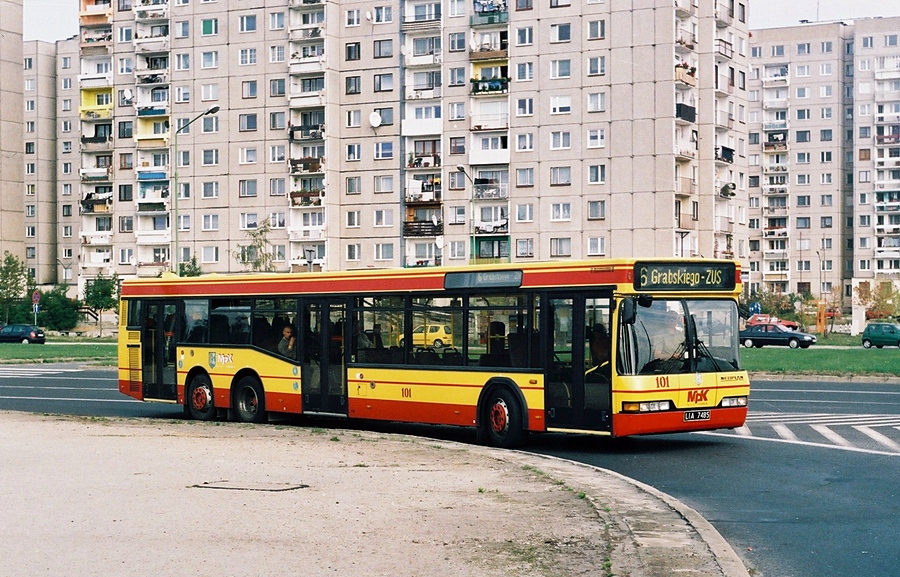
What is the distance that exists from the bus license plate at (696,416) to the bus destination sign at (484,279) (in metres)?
2.98

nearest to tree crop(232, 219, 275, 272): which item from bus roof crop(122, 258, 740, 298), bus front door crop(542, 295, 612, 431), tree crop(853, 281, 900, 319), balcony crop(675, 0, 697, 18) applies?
balcony crop(675, 0, 697, 18)

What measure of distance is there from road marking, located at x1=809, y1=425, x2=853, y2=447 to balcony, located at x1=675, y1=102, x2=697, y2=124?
5967 centimetres

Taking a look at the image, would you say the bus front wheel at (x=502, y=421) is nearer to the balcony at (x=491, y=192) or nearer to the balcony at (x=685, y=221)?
the balcony at (x=685, y=221)

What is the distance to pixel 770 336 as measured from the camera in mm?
73312

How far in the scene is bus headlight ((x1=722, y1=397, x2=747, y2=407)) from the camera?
706 inches


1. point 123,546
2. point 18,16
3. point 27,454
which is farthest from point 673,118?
point 123,546

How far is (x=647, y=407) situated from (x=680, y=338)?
1.12 meters

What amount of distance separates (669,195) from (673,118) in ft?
14.7

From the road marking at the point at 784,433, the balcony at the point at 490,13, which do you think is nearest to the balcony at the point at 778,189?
the balcony at the point at 490,13

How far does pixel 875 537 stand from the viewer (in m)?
10.6

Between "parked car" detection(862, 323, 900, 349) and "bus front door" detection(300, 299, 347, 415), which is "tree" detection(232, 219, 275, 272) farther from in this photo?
"bus front door" detection(300, 299, 347, 415)

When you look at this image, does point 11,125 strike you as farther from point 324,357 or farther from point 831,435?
point 831,435

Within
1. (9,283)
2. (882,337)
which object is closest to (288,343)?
(882,337)

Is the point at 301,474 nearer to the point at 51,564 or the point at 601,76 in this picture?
the point at 51,564
